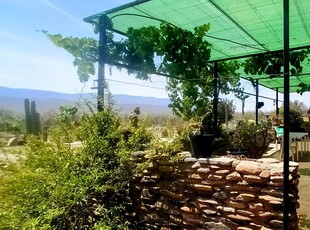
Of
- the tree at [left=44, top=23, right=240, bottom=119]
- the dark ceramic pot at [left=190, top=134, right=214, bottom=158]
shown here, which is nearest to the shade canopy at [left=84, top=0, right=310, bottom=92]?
the tree at [left=44, top=23, right=240, bottom=119]

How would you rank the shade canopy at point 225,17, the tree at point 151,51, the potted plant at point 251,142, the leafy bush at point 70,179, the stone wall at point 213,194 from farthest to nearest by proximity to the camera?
the potted plant at point 251,142
the tree at point 151,51
the shade canopy at point 225,17
the stone wall at point 213,194
the leafy bush at point 70,179

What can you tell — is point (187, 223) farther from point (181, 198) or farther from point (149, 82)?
point (149, 82)

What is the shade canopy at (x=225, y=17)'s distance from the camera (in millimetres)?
2717

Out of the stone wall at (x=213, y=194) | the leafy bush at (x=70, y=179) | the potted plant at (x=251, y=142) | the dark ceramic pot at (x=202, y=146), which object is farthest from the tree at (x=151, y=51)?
the potted plant at (x=251, y=142)

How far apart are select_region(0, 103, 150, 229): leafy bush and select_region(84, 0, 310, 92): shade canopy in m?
1.25

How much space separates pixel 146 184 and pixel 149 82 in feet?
4.88

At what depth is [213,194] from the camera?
7.89 ft

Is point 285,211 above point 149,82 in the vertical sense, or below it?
below

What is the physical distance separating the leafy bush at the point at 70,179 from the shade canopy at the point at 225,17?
125 centimetres

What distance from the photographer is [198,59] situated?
11.6 feet

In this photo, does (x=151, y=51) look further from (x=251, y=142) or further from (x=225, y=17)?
(x=251, y=142)

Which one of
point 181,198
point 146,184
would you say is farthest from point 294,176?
point 146,184

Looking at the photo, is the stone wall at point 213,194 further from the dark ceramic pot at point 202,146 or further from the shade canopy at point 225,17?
the shade canopy at point 225,17

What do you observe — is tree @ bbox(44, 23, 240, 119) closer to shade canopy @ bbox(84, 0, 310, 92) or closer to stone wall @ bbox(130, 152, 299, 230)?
shade canopy @ bbox(84, 0, 310, 92)
